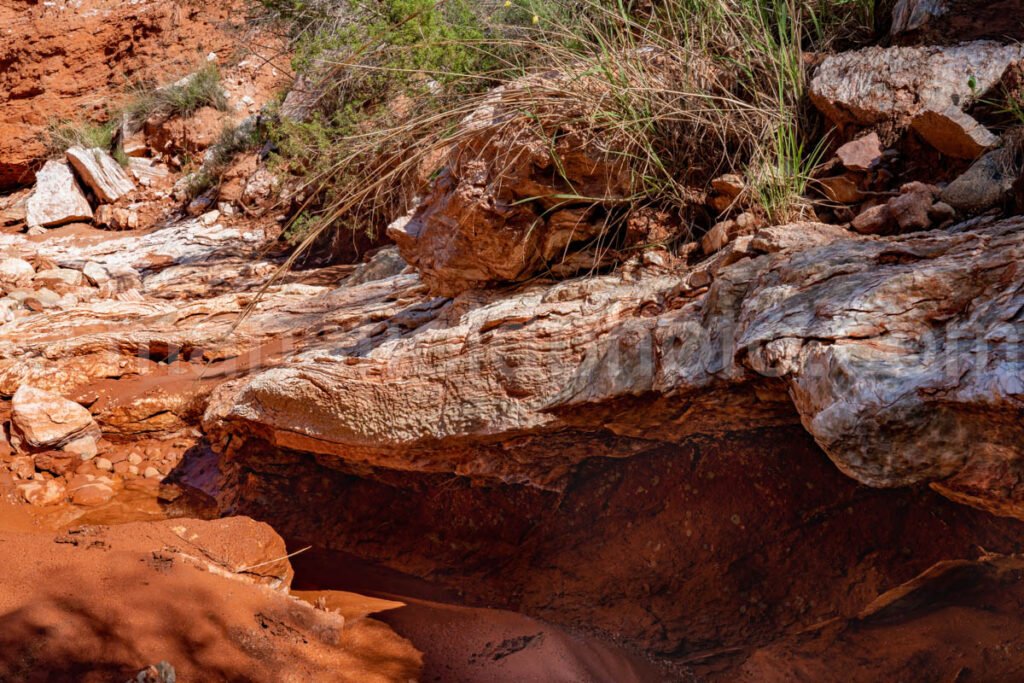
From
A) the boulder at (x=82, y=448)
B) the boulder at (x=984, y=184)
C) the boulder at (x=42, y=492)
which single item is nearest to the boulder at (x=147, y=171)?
the boulder at (x=82, y=448)

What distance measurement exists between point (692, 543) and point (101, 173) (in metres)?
8.24

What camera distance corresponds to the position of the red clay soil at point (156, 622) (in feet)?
5.22

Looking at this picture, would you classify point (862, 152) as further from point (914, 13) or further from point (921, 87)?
point (914, 13)

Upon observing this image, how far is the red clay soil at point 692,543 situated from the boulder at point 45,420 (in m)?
1.87

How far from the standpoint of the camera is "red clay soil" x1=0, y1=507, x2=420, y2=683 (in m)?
1.59

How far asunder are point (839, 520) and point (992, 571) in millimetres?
364

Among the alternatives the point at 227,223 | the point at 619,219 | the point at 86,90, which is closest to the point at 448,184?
the point at 619,219

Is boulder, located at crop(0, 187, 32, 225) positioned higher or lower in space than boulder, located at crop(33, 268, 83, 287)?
higher

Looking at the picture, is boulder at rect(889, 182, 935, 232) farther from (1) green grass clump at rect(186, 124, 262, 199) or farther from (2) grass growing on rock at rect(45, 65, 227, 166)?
(2) grass growing on rock at rect(45, 65, 227, 166)

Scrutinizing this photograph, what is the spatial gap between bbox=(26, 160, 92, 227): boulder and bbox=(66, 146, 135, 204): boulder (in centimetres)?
16

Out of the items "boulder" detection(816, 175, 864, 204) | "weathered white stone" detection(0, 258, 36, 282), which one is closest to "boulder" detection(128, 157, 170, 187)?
"weathered white stone" detection(0, 258, 36, 282)

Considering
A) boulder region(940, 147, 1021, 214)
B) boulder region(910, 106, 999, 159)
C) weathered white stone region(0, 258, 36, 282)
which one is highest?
boulder region(910, 106, 999, 159)

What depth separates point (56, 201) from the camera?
7930 millimetres

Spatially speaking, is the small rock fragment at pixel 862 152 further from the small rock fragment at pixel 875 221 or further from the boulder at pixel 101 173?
the boulder at pixel 101 173
